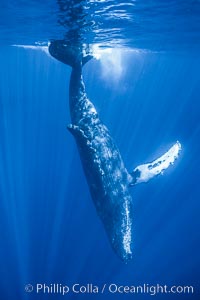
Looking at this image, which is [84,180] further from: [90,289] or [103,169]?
[103,169]

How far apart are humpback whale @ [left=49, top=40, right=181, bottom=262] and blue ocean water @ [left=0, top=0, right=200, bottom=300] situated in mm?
2587

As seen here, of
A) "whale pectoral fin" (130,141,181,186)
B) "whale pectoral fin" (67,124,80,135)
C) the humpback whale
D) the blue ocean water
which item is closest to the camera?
"whale pectoral fin" (67,124,80,135)

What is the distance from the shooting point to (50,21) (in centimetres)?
1413

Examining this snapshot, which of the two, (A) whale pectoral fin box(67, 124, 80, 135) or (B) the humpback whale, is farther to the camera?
(B) the humpback whale

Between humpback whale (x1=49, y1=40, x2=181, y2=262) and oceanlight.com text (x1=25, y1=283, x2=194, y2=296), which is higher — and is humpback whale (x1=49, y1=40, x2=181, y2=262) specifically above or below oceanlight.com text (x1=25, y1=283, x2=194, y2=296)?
above

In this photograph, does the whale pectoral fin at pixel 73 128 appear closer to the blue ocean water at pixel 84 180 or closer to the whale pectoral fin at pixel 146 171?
the whale pectoral fin at pixel 146 171

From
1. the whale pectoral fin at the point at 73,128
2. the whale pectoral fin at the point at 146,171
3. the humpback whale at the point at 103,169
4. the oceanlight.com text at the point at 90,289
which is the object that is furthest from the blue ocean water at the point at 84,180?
the whale pectoral fin at the point at 146,171

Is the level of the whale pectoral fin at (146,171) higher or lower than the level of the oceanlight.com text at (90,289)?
higher

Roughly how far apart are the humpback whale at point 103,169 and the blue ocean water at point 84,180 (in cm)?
259

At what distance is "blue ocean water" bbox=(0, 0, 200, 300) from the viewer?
14.3 meters

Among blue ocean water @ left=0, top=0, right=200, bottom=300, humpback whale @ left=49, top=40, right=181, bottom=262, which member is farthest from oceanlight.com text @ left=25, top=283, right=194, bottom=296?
humpback whale @ left=49, top=40, right=181, bottom=262

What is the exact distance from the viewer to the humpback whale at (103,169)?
10055 mm

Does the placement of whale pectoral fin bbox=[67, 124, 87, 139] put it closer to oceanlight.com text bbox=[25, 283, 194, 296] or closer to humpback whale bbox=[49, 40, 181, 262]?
humpback whale bbox=[49, 40, 181, 262]

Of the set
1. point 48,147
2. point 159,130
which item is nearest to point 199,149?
point 159,130
